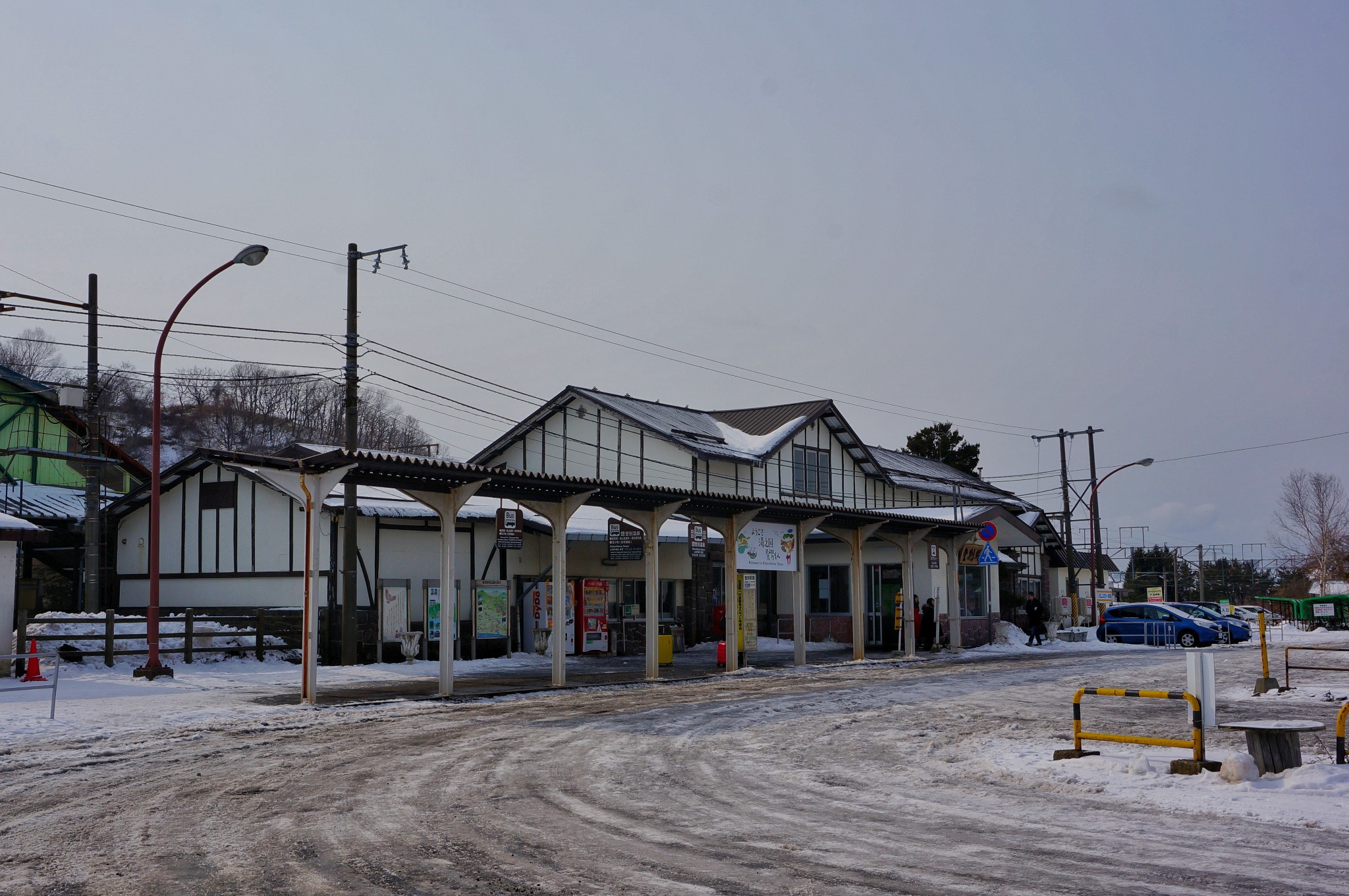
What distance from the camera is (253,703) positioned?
55.7 ft

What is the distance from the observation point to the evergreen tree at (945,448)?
74.4 metres

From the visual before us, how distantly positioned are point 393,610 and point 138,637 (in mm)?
6274

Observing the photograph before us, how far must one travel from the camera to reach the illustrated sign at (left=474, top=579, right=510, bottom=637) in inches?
1126

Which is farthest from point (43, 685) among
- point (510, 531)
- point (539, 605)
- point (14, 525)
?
point (539, 605)

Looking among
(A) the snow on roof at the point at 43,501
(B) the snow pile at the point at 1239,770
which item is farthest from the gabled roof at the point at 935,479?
(B) the snow pile at the point at 1239,770

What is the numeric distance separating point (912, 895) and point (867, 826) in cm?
201

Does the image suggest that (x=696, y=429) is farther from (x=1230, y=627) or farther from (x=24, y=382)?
(x=24, y=382)

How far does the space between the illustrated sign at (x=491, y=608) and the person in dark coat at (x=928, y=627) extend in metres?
14.0

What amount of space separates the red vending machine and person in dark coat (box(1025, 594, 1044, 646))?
14.4m

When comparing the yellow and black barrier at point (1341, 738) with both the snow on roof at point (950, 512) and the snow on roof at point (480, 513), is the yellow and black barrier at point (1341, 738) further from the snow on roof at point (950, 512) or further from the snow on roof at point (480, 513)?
the snow on roof at point (950, 512)

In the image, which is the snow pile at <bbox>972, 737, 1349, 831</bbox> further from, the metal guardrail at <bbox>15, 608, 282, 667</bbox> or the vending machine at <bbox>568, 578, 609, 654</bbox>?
the vending machine at <bbox>568, 578, 609, 654</bbox>

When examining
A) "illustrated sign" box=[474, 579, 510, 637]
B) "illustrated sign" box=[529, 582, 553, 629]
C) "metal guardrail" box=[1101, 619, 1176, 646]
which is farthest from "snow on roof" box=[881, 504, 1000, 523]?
"illustrated sign" box=[474, 579, 510, 637]

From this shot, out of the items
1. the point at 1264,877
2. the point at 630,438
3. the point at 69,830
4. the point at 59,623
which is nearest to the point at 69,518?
the point at 59,623

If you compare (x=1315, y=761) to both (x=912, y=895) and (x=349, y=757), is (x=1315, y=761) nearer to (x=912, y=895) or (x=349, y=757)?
(x=912, y=895)
